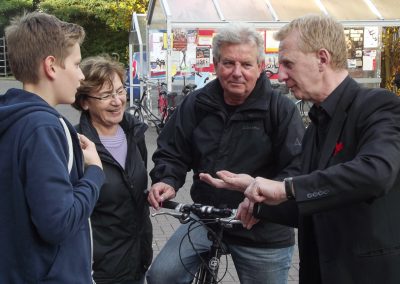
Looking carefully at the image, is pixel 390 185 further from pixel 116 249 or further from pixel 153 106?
pixel 153 106

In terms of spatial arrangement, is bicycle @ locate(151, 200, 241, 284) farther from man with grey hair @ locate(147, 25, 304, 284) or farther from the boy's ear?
the boy's ear

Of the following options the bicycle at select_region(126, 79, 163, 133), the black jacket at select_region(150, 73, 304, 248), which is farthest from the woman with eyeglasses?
the bicycle at select_region(126, 79, 163, 133)

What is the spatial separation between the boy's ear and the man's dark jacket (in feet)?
3.13

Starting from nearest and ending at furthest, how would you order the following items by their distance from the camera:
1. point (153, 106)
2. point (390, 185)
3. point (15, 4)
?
point (390, 185)
point (153, 106)
point (15, 4)

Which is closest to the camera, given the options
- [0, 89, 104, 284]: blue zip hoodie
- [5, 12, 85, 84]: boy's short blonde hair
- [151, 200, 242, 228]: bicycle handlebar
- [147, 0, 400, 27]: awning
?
[0, 89, 104, 284]: blue zip hoodie

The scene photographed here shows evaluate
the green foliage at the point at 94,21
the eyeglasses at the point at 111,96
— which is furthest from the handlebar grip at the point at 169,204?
the green foliage at the point at 94,21

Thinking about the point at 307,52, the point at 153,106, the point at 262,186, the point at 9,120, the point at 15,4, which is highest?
the point at 15,4

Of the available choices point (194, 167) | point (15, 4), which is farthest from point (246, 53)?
point (15, 4)

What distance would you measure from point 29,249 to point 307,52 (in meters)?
1.28

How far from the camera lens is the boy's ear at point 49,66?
2.31m

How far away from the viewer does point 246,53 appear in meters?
3.33

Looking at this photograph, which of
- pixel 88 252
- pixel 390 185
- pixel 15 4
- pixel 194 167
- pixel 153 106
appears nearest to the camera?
pixel 390 185

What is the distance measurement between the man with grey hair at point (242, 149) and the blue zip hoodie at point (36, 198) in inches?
42.3

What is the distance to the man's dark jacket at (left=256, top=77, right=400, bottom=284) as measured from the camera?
2.20 m
